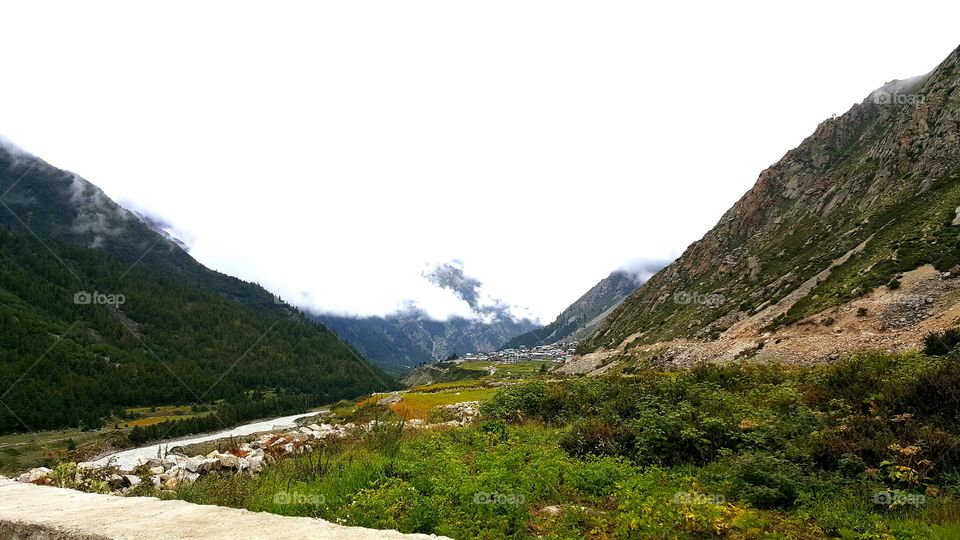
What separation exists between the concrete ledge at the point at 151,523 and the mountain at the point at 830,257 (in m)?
38.7

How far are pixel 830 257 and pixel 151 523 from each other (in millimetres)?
74166

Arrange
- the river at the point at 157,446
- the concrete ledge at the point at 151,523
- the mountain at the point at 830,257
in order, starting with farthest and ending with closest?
the mountain at the point at 830,257 < the river at the point at 157,446 < the concrete ledge at the point at 151,523

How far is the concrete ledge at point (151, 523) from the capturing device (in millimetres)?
5660

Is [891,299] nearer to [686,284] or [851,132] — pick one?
[686,284]

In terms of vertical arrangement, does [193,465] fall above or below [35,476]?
below

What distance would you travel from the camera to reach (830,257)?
6066cm

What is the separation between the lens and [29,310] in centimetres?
17300

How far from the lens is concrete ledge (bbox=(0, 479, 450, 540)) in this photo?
5660mm

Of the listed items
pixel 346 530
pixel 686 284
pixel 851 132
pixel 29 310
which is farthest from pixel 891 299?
pixel 29 310

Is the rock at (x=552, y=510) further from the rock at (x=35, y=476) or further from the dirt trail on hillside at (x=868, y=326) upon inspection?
the dirt trail on hillside at (x=868, y=326)

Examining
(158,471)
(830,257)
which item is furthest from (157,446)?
Answer: (830,257)

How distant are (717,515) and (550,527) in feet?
8.71

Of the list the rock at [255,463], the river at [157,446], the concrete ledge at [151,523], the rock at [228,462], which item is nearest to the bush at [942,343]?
the concrete ledge at [151,523]

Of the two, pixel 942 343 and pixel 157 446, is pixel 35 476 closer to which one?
pixel 942 343
